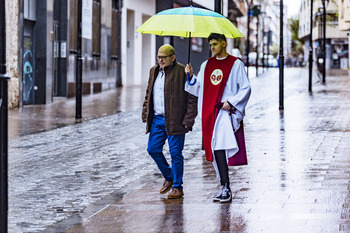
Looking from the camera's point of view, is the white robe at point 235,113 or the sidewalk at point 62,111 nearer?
the white robe at point 235,113

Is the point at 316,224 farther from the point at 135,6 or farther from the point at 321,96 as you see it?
the point at 135,6

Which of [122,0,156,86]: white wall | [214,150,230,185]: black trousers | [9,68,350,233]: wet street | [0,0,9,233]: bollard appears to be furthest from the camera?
[122,0,156,86]: white wall

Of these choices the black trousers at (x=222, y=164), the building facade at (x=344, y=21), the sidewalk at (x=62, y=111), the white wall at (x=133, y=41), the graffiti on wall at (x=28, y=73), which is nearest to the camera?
the black trousers at (x=222, y=164)

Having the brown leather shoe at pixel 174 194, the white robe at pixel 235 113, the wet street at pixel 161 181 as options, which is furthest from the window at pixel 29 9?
the white robe at pixel 235 113

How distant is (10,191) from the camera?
9.38 m

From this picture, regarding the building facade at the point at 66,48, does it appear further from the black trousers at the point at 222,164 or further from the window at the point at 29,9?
the black trousers at the point at 222,164

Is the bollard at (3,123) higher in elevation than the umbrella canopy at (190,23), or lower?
lower

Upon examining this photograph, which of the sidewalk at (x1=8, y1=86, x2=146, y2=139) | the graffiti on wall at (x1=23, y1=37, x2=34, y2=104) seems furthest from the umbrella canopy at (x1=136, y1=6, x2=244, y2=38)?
the graffiti on wall at (x1=23, y1=37, x2=34, y2=104)

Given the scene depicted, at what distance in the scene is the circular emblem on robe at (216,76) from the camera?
27.1ft

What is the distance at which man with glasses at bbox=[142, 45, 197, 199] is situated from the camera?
28.0ft

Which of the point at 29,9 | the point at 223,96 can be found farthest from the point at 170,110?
the point at 29,9

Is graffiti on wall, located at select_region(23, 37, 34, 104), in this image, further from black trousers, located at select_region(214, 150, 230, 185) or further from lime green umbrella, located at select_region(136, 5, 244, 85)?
black trousers, located at select_region(214, 150, 230, 185)

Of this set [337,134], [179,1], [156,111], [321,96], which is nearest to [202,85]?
[156,111]

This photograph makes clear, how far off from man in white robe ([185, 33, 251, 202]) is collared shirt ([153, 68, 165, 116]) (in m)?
0.32
